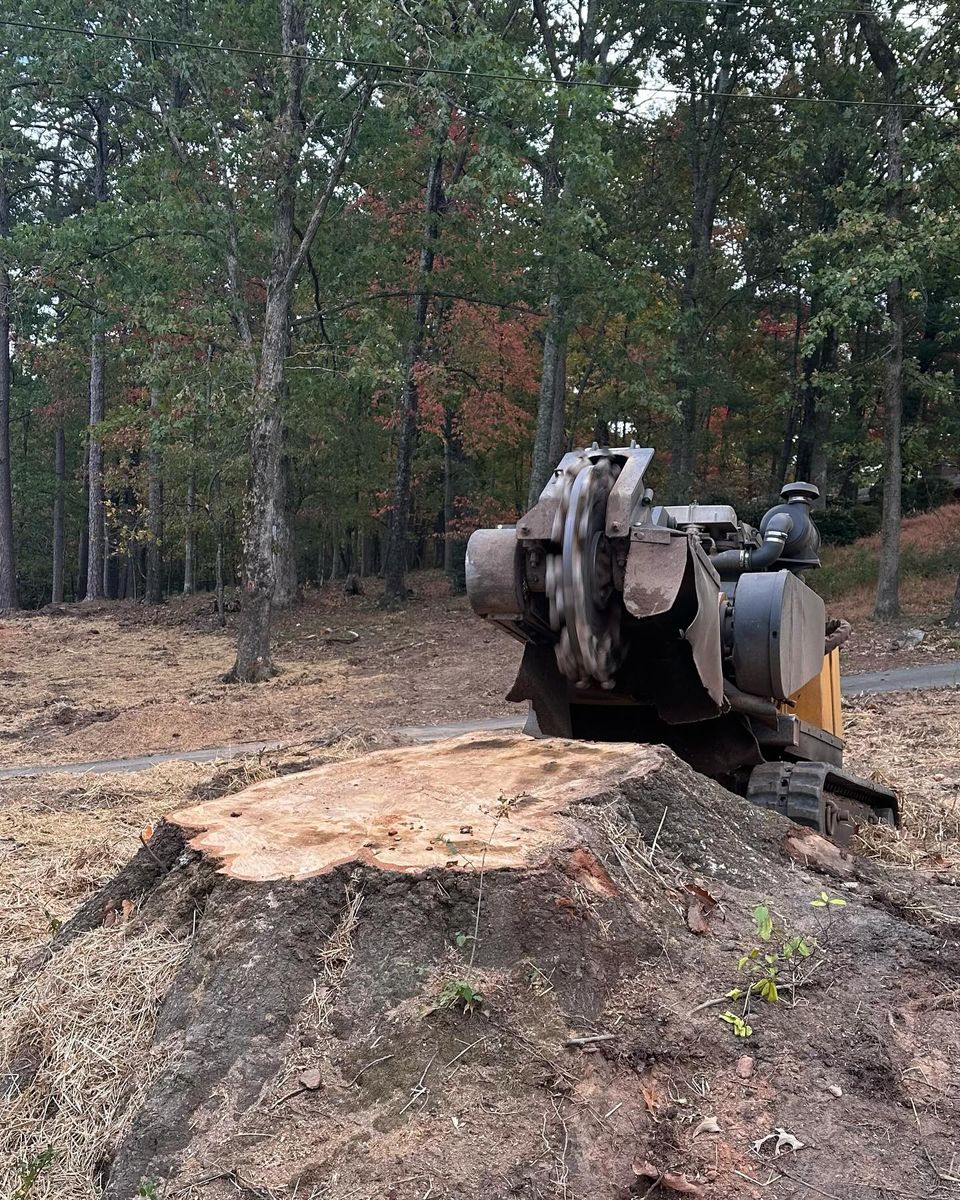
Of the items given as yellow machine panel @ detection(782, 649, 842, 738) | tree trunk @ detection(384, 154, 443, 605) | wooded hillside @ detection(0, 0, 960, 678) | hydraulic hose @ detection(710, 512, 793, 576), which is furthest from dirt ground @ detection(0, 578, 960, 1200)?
tree trunk @ detection(384, 154, 443, 605)

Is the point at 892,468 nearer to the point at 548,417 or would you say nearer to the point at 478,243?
the point at 548,417

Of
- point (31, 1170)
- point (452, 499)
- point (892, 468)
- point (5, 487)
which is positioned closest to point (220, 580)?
point (452, 499)

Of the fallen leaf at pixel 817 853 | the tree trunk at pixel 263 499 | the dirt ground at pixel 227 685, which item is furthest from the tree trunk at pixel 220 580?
the fallen leaf at pixel 817 853

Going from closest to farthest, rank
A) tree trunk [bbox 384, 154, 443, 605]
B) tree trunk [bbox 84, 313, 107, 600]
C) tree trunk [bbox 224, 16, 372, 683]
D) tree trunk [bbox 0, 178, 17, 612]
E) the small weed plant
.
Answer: the small weed plant → tree trunk [bbox 224, 16, 372, 683] → tree trunk [bbox 384, 154, 443, 605] → tree trunk [bbox 0, 178, 17, 612] → tree trunk [bbox 84, 313, 107, 600]

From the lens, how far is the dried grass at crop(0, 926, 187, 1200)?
2.88 metres

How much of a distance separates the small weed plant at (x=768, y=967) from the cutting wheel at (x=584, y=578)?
1338 mm

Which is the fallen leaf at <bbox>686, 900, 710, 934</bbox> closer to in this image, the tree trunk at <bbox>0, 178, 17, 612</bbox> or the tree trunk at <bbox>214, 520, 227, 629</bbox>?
the tree trunk at <bbox>214, 520, 227, 629</bbox>

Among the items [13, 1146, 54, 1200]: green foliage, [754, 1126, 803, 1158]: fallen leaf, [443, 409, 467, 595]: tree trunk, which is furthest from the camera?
[443, 409, 467, 595]: tree trunk

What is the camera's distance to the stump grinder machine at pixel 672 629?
4.43 meters

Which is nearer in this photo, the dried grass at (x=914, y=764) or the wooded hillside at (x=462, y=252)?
the dried grass at (x=914, y=764)

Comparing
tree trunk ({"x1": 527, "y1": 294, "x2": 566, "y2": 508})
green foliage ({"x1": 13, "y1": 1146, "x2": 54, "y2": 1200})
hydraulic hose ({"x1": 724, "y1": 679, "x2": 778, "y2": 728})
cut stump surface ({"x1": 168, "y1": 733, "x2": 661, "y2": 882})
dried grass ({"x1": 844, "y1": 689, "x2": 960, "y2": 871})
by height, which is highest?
tree trunk ({"x1": 527, "y1": 294, "x2": 566, "y2": 508})

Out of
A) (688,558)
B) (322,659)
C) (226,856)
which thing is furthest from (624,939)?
(322,659)

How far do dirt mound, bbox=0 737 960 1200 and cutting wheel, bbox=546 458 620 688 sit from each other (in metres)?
0.74

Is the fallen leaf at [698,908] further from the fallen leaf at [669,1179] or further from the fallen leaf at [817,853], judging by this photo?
the fallen leaf at [669,1179]
